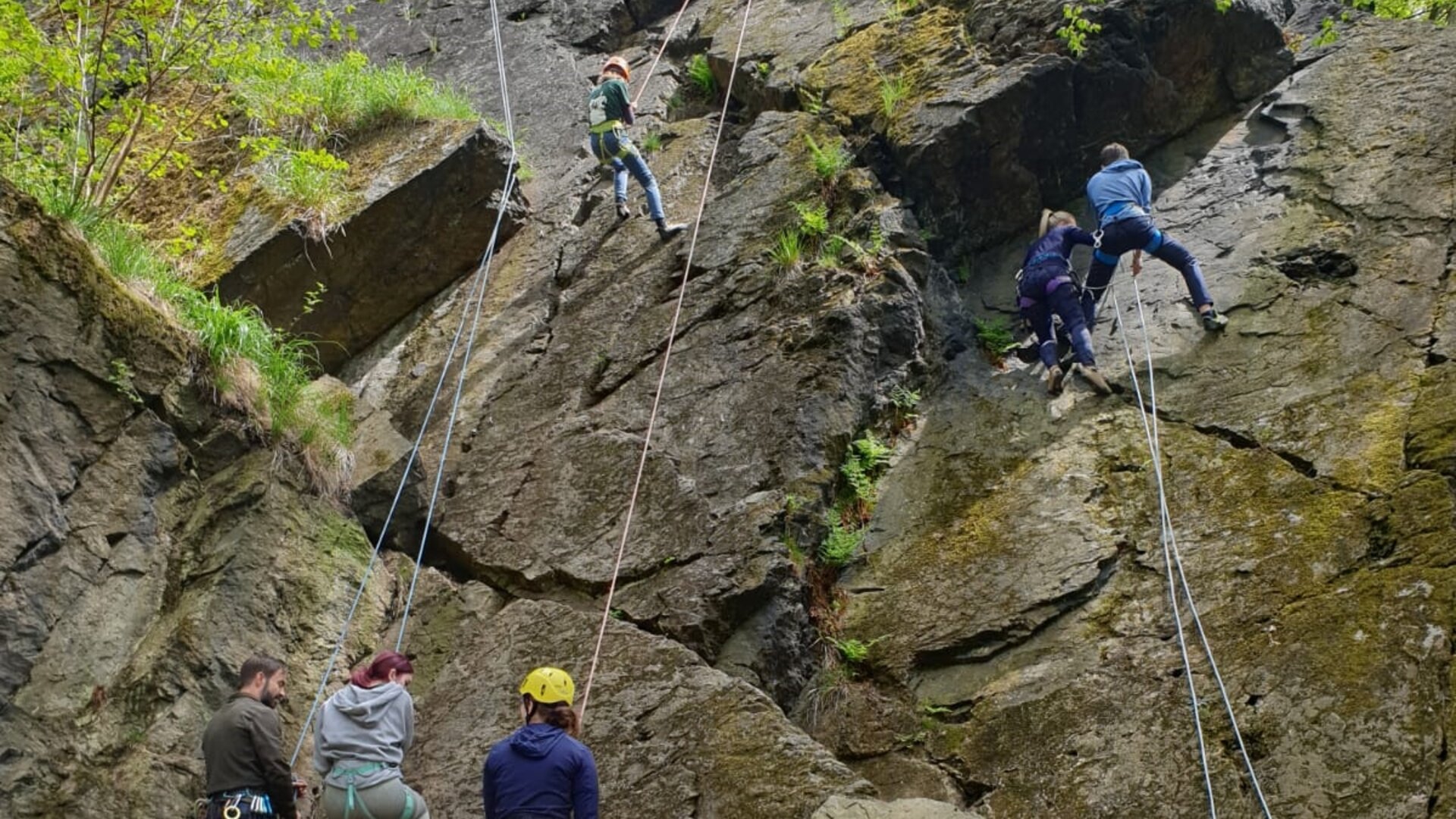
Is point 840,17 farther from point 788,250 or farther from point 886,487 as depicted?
point 886,487

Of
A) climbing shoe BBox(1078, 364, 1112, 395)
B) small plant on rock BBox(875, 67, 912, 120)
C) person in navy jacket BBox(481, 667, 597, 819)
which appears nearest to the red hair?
person in navy jacket BBox(481, 667, 597, 819)

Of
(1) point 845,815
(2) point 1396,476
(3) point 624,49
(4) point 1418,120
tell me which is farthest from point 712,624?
(3) point 624,49

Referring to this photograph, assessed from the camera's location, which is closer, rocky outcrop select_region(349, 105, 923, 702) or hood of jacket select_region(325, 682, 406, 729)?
hood of jacket select_region(325, 682, 406, 729)

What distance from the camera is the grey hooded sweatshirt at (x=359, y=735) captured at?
5.70 m

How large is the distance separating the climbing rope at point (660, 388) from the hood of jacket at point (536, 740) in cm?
130

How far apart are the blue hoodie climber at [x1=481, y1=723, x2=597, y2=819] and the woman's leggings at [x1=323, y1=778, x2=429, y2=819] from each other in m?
0.59

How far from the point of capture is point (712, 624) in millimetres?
7078

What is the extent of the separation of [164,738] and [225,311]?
307cm

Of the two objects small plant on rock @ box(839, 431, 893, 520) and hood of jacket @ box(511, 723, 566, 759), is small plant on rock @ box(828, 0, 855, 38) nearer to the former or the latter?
small plant on rock @ box(839, 431, 893, 520)

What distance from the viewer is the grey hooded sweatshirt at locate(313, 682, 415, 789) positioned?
18.7ft

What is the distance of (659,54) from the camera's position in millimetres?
13516

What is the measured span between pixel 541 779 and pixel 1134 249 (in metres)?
5.68

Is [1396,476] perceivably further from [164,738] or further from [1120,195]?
[164,738]

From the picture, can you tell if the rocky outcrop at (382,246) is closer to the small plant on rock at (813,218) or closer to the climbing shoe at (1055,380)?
the small plant on rock at (813,218)
